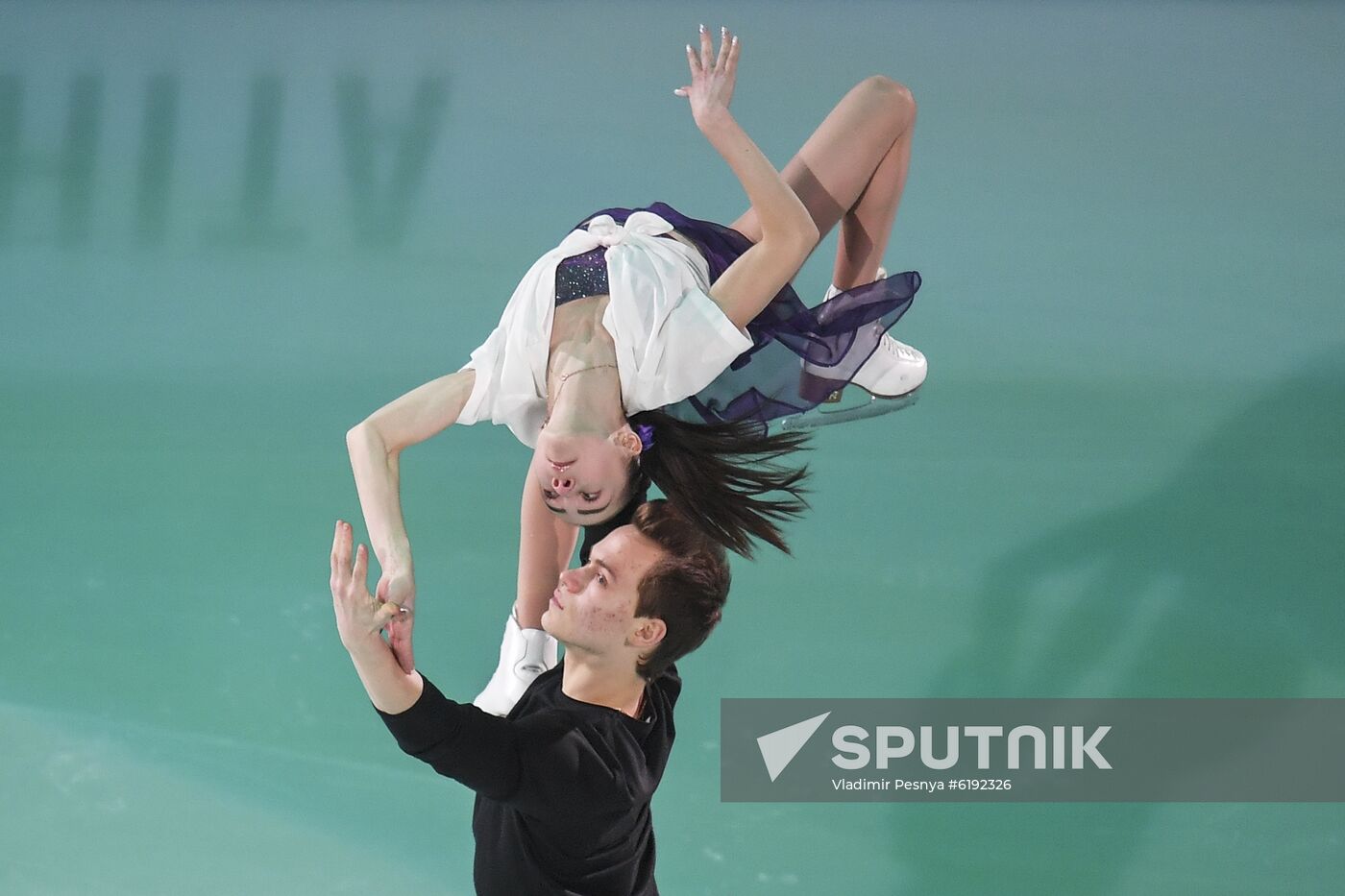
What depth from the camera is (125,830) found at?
3355 mm

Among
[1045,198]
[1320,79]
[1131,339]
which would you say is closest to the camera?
[1131,339]

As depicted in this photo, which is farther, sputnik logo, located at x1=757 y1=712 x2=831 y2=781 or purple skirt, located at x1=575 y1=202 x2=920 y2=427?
sputnik logo, located at x1=757 y1=712 x2=831 y2=781

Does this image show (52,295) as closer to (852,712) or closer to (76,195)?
(76,195)

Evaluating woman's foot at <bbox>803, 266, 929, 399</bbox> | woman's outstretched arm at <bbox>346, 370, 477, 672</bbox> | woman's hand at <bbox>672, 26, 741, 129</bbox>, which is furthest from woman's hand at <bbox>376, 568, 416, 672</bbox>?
woman's foot at <bbox>803, 266, 929, 399</bbox>

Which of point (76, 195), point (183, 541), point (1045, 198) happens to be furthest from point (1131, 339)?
point (76, 195)

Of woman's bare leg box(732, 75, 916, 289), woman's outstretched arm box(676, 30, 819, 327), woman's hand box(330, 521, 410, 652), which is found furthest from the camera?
woman's bare leg box(732, 75, 916, 289)

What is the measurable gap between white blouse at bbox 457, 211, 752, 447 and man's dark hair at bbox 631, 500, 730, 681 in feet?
1.26

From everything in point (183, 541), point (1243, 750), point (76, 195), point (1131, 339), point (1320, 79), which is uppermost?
point (1320, 79)

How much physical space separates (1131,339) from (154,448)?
2810 mm

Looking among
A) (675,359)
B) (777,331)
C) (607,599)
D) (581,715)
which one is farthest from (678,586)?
(777,331)

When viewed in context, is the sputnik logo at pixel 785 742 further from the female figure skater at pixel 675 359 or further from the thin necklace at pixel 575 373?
the thin necklace at pixel 575 373

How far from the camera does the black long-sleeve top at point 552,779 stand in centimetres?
206

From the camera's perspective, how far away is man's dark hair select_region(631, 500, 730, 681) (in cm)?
238

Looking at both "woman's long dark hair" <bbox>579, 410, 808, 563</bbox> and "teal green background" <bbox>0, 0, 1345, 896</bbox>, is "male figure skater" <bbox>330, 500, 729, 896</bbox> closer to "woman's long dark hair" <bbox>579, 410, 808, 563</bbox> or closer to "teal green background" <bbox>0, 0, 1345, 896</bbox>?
"woman's long dark hair" <bbox>579, 410, 808, 563</bbox>
